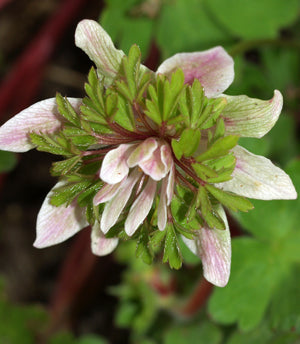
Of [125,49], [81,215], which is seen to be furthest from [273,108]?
[125,49]

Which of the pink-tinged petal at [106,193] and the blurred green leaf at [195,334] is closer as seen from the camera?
the pink-tinged petal at [106,193]

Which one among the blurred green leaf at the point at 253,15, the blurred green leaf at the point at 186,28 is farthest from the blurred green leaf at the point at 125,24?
the blurred green leaf at the point at 253,15

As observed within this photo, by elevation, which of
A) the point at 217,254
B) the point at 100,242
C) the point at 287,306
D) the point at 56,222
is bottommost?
the point at 287,306

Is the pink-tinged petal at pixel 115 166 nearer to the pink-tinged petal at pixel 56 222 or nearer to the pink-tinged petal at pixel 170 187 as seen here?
the pink-tinged petal at pixel 170 187

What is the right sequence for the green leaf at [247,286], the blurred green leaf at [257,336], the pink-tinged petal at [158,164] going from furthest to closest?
the blurred green leaf at [257,336] → the green leaf at [247,286] → the pink-tinged petal at [158,164]

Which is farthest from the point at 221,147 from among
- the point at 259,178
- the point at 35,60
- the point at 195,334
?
the point at 35,60

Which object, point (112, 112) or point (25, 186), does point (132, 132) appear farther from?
point (25, 186)

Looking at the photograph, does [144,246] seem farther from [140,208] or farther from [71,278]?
[71,278]
